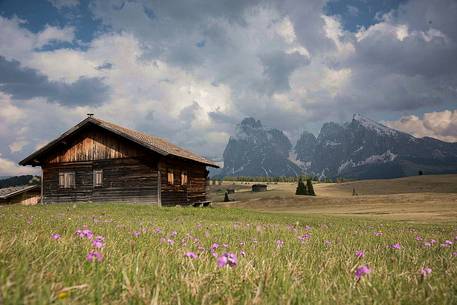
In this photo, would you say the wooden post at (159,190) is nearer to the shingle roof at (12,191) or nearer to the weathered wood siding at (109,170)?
the weathered wood siding at (109,170)

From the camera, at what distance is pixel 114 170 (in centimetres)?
2834

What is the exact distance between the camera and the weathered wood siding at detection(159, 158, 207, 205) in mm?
27797

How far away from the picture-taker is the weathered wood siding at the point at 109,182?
27297 mm

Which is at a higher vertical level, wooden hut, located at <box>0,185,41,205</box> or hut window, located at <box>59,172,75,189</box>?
hut window, located at <box>59,172,75,189</box>

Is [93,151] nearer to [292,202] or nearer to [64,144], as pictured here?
[64,144]

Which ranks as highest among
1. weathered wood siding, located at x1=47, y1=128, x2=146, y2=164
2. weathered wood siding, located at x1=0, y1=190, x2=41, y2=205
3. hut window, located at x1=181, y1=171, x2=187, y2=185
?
weathered wood siding, located at x1=47, y1=128, x2=146, y2=164

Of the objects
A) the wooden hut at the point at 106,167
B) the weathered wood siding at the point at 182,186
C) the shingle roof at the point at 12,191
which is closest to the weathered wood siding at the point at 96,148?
the wooden hut at the point at 106,167

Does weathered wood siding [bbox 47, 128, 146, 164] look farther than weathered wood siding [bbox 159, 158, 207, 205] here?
Yes

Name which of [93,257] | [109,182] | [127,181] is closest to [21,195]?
[109,182]

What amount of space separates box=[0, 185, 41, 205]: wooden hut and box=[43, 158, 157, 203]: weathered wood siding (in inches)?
1032

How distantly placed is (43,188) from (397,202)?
39.4 meters

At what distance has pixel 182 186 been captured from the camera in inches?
1221

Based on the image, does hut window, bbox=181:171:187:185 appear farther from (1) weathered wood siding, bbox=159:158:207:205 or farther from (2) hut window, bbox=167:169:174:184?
(2) hut window, bbox=167:169:174:184

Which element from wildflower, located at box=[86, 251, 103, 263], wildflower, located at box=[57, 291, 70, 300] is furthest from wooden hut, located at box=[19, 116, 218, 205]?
wildflower, located at box=[57, 291, 70, 300]
